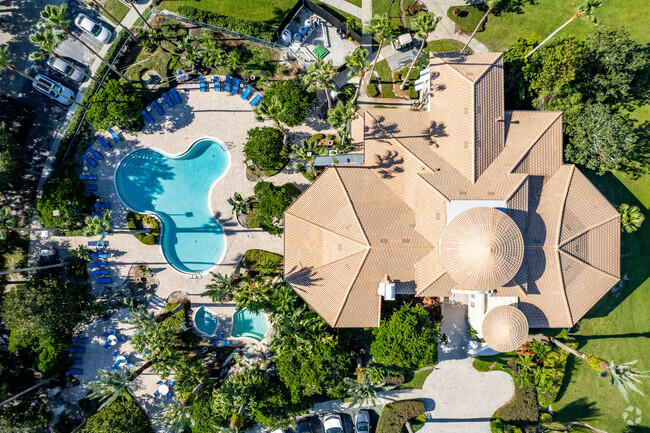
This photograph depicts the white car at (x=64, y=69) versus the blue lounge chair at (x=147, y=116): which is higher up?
the white car at (x=64, y=69)

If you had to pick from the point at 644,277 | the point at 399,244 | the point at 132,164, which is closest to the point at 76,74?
the point at 132,164

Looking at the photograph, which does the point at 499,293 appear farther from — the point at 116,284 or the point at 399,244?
the point at 116,284

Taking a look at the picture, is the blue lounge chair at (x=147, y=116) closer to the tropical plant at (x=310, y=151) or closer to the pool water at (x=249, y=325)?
the tropical plant at (x=310, y=151)

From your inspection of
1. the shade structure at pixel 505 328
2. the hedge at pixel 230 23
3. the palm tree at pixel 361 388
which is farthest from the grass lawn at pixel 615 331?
the hedge at pixel 230 23

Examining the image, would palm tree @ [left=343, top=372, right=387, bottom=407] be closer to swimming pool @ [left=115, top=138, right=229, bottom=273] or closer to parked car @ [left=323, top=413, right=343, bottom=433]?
parked car @ [left=323, top=413, right=343, bottom=433]

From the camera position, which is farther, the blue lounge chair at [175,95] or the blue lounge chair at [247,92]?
the blue lounge chair at [175,95]

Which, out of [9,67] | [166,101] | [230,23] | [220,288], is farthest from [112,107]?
[220,288]
